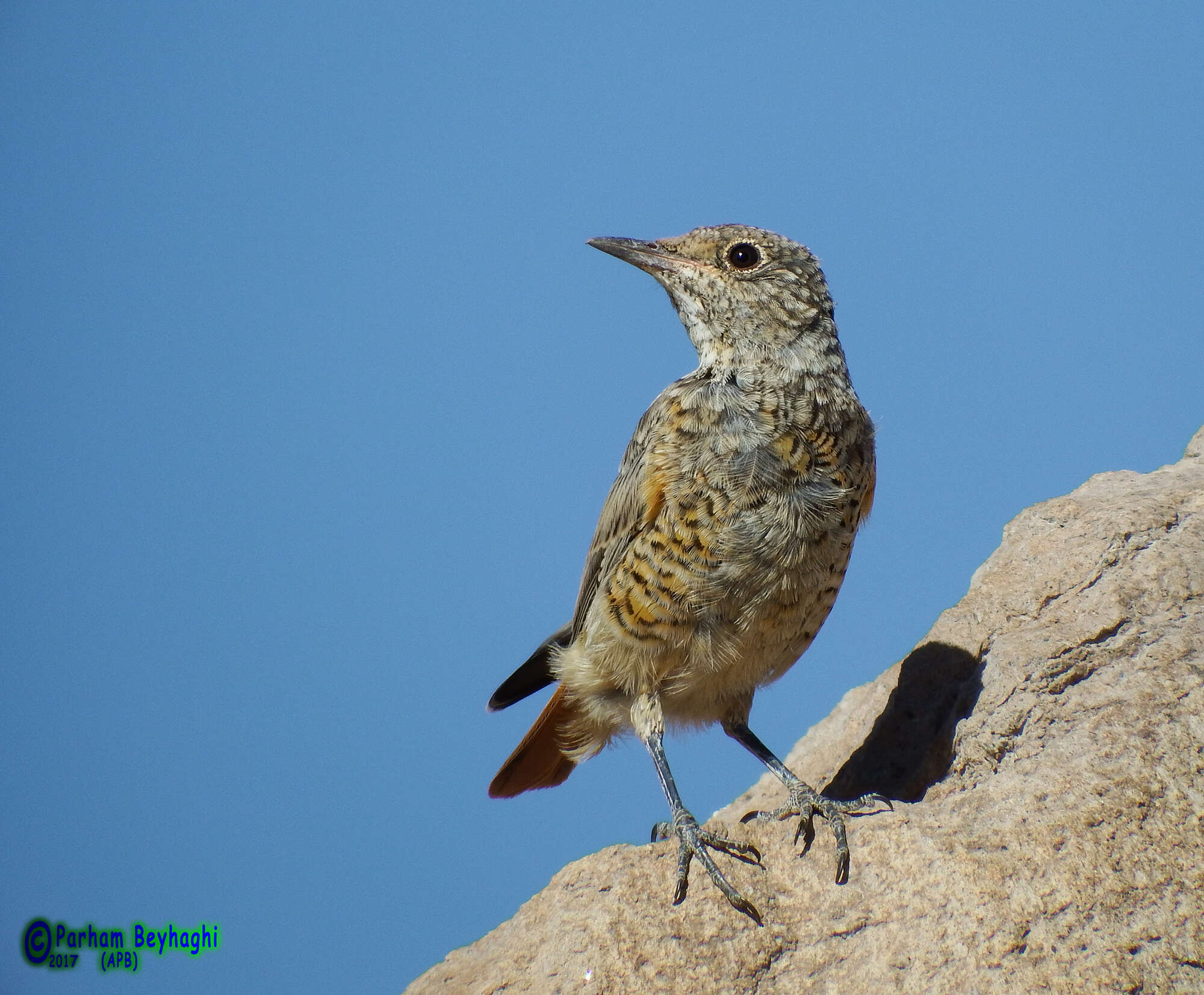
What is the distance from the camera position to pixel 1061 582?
14.7 ft

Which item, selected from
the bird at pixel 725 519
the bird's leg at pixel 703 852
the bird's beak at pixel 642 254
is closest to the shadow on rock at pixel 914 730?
the bird at pixel 725 519

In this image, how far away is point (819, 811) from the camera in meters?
3.75

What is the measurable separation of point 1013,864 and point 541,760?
2.34 meters

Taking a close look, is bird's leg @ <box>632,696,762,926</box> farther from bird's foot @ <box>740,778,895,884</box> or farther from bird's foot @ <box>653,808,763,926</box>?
bird's foot @ <box>740,778,895,884</box>

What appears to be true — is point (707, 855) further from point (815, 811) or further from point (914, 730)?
point (914, 730)

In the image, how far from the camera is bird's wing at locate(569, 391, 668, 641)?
409 cm

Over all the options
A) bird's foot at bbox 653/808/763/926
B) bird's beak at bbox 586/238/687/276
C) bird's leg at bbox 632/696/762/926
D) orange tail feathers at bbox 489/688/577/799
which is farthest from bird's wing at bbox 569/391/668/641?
bird's foot at bbox 653/808/763/926

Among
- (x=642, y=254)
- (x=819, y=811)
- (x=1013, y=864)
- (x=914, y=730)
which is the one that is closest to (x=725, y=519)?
(x=819, y=811)

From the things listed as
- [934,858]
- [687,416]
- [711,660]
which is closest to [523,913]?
[711,660]

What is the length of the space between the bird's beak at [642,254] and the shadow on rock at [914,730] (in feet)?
6.97

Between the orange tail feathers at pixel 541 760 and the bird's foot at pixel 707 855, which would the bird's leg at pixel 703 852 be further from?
the orange tail feathers at pixel 541 760

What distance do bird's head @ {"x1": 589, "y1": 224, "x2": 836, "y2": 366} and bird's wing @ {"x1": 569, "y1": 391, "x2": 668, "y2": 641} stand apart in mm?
380

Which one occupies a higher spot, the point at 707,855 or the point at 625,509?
the point at 625,509

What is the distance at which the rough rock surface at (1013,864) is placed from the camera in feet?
10.1
